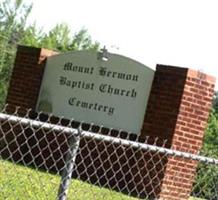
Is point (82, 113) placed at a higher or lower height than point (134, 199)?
higher

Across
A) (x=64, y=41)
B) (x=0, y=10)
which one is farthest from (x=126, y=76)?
(x=64, y=41)

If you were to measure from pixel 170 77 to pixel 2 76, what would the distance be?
74.7ft

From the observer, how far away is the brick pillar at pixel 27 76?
1305 cm

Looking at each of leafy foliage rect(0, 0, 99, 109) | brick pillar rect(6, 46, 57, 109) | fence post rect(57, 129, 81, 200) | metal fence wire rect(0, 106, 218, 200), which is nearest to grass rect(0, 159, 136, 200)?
metal fence wire rect(0, 106, 218, 200)

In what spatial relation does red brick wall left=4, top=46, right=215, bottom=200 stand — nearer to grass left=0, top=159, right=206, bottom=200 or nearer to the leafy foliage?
grass left=0, top=159, right=206, bottom=200

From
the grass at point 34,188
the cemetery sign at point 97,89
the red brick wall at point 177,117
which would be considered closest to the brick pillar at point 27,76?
the cemetery sign at point 97,89

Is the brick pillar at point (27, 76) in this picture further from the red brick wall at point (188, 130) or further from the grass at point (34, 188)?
the grass at point (34, 188)

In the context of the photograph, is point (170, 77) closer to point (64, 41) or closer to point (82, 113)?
point (82, 113)

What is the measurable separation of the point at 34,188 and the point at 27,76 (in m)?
5.04

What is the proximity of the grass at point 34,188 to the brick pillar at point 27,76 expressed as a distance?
323 cm

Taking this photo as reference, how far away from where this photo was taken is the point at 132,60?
38.8ft

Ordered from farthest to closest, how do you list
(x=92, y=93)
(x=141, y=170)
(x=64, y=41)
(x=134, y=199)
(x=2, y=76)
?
(x=64, y=41) → (x=2, y=76) → (x=92, y=93) → (x=141, y=170) → (x=134, y=199)

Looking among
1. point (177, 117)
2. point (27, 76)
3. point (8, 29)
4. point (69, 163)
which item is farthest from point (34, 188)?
point (8, 29)

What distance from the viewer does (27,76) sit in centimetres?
1325
